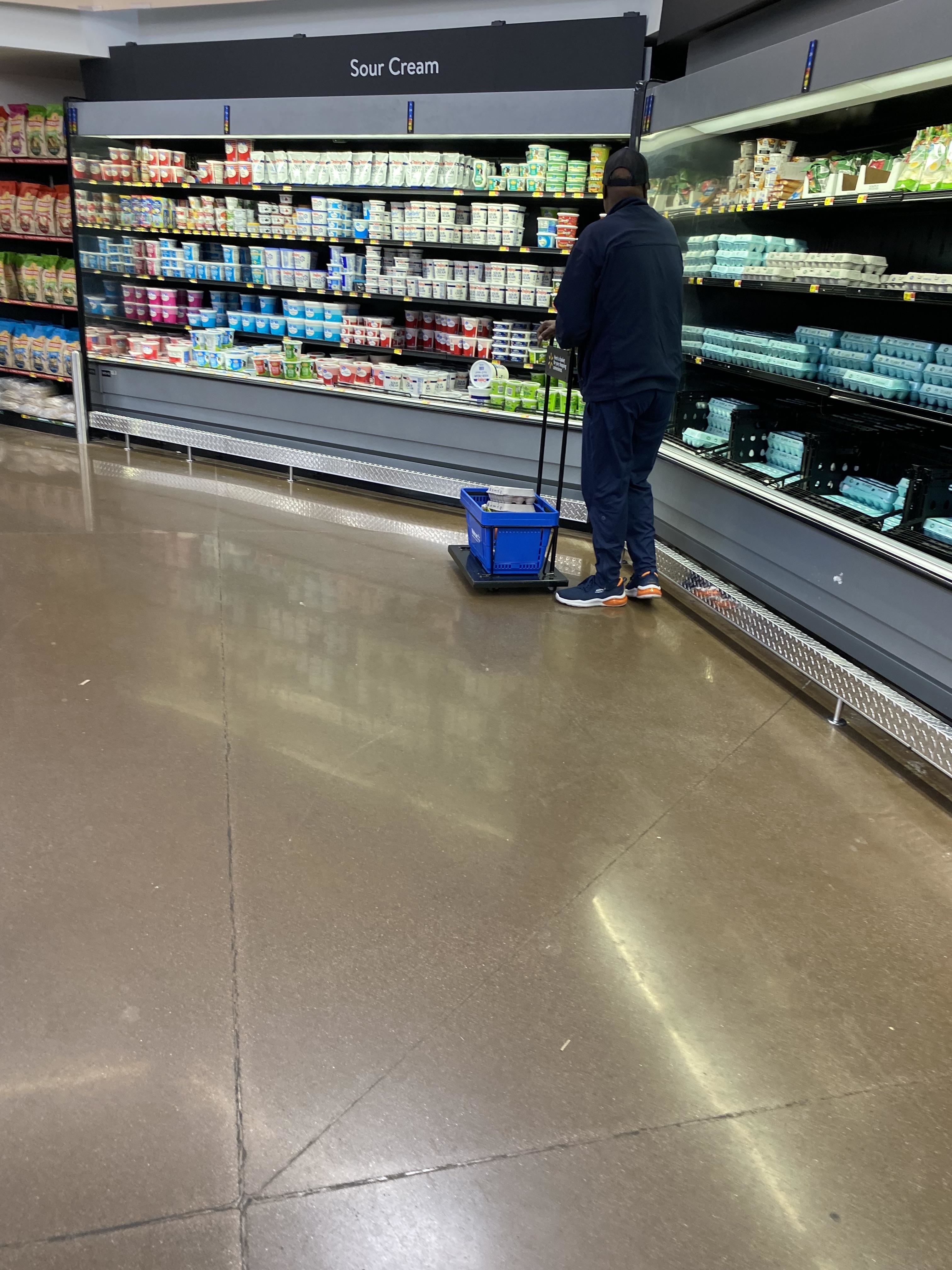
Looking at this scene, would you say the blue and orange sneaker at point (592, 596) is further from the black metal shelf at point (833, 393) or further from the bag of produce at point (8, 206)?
the bag of produce at point (8, 206)

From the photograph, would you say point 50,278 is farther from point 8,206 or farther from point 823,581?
point 823,581

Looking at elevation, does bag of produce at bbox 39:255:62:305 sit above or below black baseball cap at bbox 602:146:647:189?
below

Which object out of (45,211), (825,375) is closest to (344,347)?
(45,211)

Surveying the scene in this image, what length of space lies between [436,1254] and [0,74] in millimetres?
9320

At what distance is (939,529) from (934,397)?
0.52 meters

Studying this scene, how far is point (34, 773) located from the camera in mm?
2918

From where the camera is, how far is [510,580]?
4.72 meters

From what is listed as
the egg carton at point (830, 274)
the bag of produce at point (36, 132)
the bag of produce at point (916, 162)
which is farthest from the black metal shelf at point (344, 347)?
the bag of produce at point (916, 162)

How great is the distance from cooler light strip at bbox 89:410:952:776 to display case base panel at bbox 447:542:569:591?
0.59 metres

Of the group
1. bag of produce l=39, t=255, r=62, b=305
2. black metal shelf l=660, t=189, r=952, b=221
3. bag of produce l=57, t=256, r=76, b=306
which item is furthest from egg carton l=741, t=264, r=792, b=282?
bag of produce l=39, t=255, r=62, b=305

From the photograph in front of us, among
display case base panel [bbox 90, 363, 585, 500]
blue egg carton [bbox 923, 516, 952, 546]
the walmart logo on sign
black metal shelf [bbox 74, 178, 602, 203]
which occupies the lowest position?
display case base panel [bbox 90, 363, 585, 500]

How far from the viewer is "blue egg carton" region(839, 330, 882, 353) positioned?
390cm

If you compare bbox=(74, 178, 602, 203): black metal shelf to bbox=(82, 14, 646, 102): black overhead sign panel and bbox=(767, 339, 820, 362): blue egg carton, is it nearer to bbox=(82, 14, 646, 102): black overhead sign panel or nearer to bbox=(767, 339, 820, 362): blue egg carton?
bbox=(82, 14, 646, 102): black overhead sign panel

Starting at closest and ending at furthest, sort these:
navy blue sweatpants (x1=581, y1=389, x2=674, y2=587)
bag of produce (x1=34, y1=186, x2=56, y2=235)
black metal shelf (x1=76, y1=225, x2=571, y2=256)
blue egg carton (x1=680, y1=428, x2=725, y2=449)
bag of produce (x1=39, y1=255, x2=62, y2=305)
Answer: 1. navy blue sweatpants (x1=581, y1=389, x2=674, y2=587)
2. blue egg carton (x1=680, y1=428, x2=725, y2=449)
3. black metal shelf (x1=76, y1=225, x2=571, y2=256)
4. bag of produce (x1=34, y1=186, x2=56, y2=235)
5. bag of produce (x1=39, y1=255, x2=62, y2=305)
